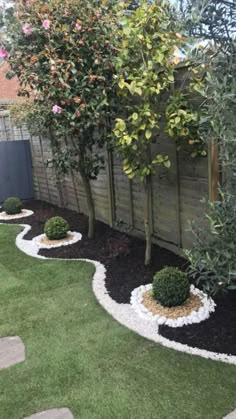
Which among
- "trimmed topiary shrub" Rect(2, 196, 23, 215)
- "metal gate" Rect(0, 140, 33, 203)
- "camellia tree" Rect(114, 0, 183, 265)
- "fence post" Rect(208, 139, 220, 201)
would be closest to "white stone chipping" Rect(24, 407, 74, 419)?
"fence post" Rect(208, 139, 220, 201)

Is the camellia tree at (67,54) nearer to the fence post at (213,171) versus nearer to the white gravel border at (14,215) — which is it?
the fence post at (213,171)

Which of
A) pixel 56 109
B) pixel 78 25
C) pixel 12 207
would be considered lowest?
pixel 12 207

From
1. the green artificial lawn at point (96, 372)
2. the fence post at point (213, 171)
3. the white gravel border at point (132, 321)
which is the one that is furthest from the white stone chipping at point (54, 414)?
the fence post at point (213, 171)

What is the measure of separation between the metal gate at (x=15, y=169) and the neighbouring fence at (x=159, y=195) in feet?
6.15

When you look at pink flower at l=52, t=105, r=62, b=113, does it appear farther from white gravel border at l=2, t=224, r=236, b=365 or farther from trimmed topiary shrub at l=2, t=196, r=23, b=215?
trimmed topiary shrub at l=2, t=196, r=23, b=215

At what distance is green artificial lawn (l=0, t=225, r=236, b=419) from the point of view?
2260 mm

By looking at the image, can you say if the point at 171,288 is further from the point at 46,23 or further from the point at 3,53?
the point at 3,53

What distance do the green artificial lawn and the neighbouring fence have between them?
1.45m

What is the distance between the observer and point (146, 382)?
2484mm

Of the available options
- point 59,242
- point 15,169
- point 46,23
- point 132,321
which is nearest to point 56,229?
point 59,242

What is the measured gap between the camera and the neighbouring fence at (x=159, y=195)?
4070mm

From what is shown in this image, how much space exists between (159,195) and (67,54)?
2069 millimetres

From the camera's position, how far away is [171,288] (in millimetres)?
3322

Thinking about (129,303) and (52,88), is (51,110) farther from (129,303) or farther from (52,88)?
(129,303)
